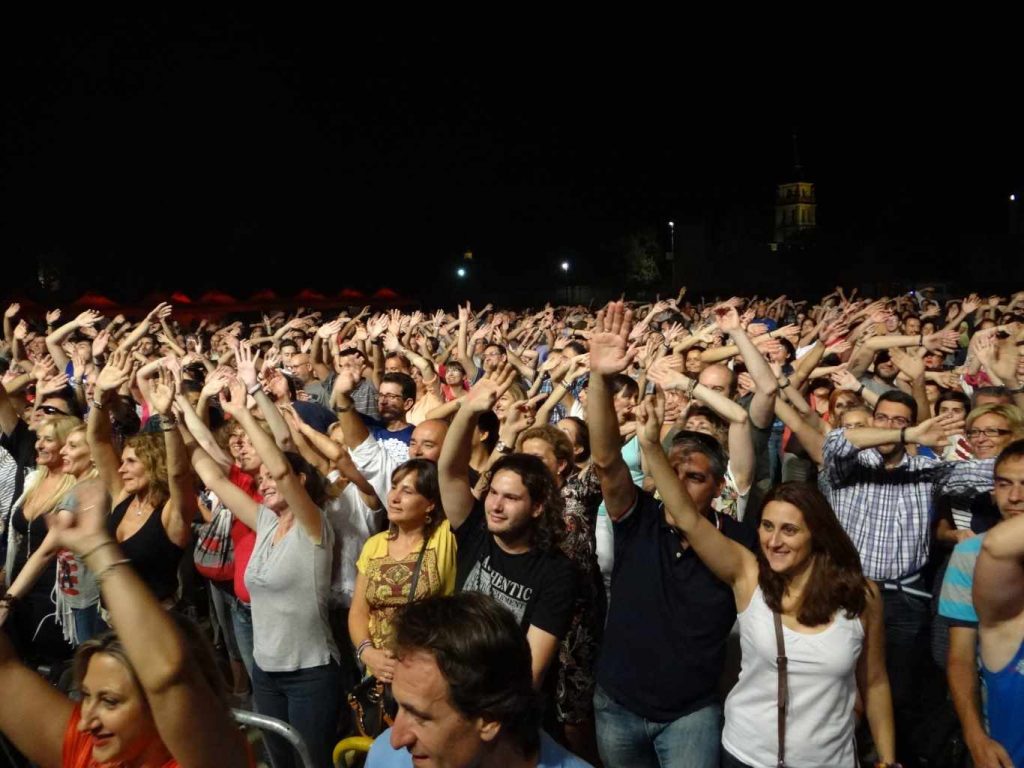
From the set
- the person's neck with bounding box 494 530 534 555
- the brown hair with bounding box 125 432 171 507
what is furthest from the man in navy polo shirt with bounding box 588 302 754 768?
the brown hair with bounding box 125 432 171 507

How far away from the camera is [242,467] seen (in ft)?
15.1

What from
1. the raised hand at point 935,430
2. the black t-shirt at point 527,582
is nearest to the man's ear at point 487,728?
the black t-shirt at point 527,582

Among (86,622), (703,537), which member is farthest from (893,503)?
(86,622)

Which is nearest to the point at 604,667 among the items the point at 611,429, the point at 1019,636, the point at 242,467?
the point at 611,429

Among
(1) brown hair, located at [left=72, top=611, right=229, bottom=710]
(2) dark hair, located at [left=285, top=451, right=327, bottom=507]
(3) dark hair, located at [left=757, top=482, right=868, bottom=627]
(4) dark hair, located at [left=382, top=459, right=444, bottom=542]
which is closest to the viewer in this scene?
(1) brown hair, located at [left=72, top=611, right=229, bottom=710]

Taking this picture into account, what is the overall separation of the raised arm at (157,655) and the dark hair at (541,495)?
1574mm

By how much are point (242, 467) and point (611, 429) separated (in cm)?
225

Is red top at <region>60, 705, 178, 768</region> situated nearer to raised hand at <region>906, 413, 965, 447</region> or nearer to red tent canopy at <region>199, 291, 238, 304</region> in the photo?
raised hand at <region>906, 413, 965, 447</region>

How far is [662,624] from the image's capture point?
3.17 metres

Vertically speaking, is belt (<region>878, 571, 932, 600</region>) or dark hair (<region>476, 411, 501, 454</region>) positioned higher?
dark hair (<region>476, 411, 501, 454</region>)

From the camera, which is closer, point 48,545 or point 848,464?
point 48,545

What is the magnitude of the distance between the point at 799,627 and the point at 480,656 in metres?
1.44

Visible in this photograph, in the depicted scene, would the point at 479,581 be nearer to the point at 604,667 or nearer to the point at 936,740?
the point at 604,667

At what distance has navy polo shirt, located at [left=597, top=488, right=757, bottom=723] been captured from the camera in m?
3.12
